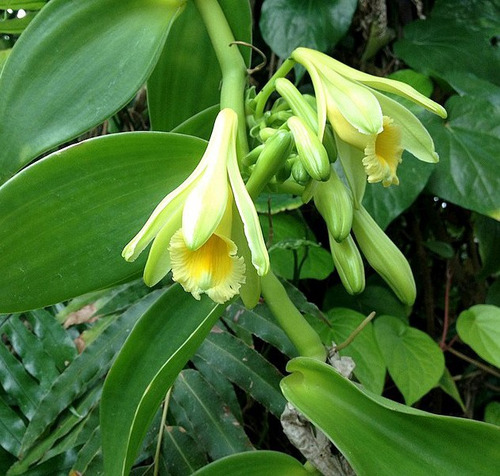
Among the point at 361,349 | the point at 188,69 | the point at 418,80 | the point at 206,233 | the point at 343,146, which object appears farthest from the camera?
the point at 418,80

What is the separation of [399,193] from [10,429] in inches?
21.5

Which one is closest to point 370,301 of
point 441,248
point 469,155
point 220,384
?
point 441,248

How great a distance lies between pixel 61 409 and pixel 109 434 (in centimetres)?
19

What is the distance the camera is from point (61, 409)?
617mm

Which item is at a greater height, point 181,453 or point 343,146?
point 343,146

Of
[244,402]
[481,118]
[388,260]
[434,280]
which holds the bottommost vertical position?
[434,280]

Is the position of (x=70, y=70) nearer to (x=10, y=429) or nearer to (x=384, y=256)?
(x=384, y=256)

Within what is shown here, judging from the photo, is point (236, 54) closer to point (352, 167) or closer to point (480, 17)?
point (352, 167)

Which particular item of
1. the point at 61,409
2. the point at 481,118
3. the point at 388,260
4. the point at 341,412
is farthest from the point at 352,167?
the point at 481,118

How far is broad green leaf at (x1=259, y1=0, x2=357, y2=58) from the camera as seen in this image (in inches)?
33.5

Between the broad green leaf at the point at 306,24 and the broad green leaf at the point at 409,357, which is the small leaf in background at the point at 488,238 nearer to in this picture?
the broad green leaf at the point at 409,357

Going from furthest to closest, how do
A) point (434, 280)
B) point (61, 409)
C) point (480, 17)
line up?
point (434, 280) → point (480, 17) → point (61, 409)

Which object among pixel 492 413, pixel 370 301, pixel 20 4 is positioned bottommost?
pixel 492 413

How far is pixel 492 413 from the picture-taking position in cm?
94
